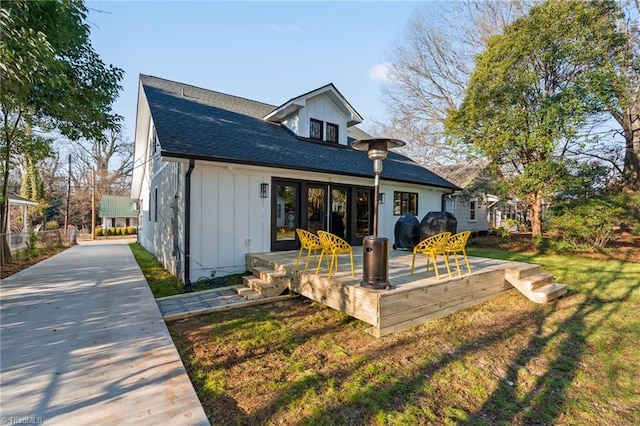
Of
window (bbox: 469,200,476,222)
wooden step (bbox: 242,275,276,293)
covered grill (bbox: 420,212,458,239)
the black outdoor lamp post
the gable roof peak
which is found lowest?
wooden step (bbox: 242,275,276,293)

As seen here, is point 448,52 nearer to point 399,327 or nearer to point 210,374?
point 399,327

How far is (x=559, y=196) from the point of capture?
9852mm

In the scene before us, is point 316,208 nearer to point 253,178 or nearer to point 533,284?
point 253,178

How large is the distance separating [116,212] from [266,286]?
2928cm

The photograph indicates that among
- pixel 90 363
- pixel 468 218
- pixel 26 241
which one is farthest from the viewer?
pixel 468 218

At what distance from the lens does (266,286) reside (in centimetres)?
530

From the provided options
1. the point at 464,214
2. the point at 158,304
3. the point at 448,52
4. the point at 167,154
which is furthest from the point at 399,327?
the point at 448,52

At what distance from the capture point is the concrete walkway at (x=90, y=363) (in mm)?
2316

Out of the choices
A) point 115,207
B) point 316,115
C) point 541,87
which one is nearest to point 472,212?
point 541,87

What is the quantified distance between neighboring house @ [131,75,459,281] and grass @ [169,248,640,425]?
2.42m

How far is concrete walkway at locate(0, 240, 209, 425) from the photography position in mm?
2316

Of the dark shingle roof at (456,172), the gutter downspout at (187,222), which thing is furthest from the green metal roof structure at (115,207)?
the dark shingle roof at (456,172)

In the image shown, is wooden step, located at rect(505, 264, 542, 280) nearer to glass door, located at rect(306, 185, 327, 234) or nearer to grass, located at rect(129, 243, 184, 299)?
glass door, located at rect(306, 185, 327, 234)

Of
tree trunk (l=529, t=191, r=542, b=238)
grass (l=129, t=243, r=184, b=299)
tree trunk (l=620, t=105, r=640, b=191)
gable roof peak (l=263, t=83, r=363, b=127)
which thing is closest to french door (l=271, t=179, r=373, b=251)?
grass (l=129, t=243, r=184, b=299)
